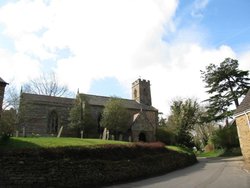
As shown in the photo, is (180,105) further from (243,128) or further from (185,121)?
(243,128)

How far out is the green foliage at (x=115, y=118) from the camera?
39031mm

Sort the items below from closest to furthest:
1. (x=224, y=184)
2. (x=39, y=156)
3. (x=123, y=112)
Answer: (x=224, y=184) < (x=39, y=156) < (x=123, y=112)

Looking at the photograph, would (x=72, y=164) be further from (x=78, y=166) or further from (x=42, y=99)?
(x=42, y=99)

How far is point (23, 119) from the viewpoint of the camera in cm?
3547

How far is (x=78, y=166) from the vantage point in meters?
16.1

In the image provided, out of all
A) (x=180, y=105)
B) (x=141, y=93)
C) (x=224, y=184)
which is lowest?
(x=224, y=184)

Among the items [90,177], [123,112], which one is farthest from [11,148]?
[123,112]

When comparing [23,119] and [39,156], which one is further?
[23,119]

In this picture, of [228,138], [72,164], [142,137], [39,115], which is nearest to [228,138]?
[228,138]

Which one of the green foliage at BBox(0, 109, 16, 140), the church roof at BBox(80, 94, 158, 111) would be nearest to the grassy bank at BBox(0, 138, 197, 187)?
the green foliage at BBox(0, 109, 16, 140)

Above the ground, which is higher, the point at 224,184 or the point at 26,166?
the point at 26,166

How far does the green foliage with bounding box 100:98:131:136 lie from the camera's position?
128ft

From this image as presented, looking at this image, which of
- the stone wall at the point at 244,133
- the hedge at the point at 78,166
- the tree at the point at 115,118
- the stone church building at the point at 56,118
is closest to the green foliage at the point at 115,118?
the tree at the point at 115,118

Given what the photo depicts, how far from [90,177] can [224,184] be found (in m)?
8.22
